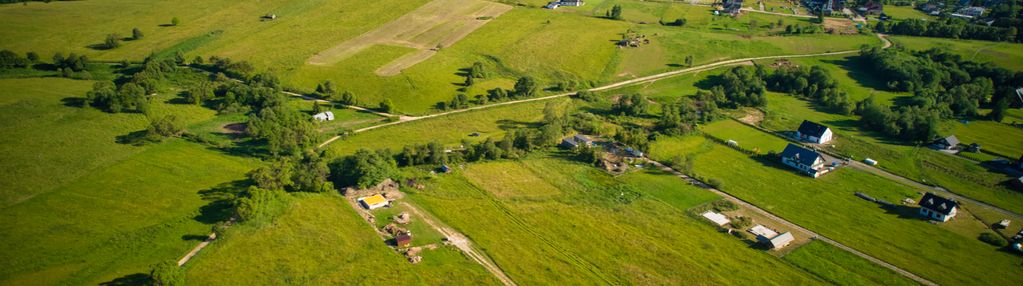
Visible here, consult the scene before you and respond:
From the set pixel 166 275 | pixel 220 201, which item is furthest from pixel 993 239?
pixel 220 201

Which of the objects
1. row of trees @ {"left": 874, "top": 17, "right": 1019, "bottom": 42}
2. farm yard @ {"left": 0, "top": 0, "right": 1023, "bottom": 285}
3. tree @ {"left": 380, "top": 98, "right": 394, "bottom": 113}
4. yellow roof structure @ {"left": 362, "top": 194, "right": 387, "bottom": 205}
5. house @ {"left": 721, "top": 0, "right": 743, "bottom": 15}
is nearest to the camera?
farm yard @ {"left": 0, "top": 0, "right": 1023, "bottom": 285}

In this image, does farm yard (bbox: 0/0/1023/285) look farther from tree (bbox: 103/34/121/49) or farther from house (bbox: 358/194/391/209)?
tree (bbox: 103/34/121/49)

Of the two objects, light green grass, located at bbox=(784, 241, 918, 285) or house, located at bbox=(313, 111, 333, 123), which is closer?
light green grass, located at bbox=(784, 241, 918, 285)

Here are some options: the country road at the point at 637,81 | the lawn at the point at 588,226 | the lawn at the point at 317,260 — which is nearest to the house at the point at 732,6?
the country road at the point at 637,81

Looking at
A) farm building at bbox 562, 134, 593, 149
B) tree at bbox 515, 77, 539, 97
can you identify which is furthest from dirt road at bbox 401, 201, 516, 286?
tree at bbox 515, 77, 539, 97

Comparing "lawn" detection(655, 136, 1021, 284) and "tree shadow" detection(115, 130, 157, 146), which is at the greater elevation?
"tree shadow" detection(115, 130, 157, 146)

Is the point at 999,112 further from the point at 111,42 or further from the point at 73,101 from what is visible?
the point at 111,42
